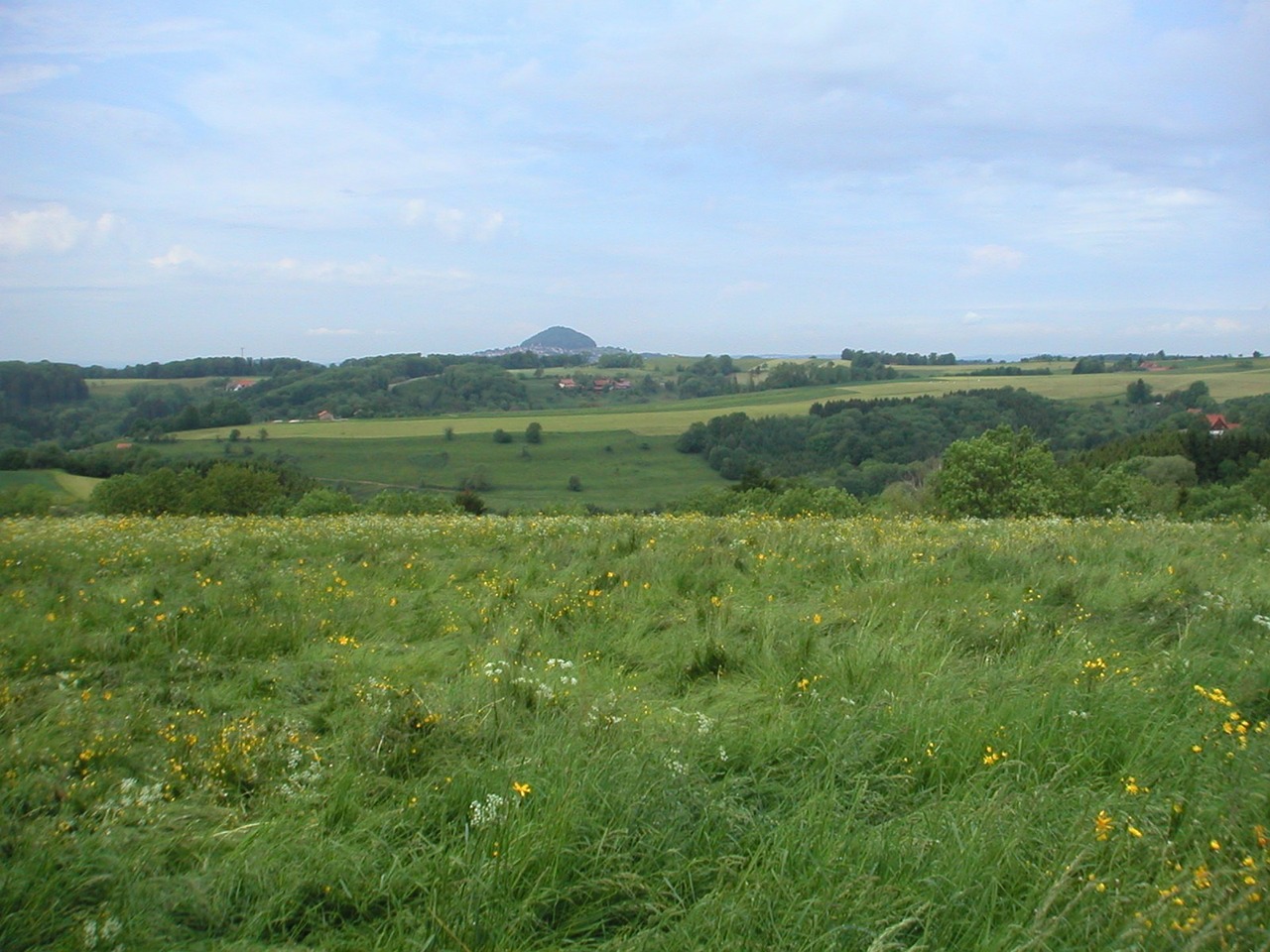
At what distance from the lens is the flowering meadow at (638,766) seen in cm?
290

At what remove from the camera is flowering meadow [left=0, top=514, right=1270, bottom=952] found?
290 cm

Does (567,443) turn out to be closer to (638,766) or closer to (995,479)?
(995,479)

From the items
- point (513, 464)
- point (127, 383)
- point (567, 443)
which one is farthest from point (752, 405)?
point (127, 383)

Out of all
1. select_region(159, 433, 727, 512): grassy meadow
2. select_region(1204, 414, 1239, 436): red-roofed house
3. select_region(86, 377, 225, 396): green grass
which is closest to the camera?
select_region(1204, 414, 1239, 436): red-roofed house

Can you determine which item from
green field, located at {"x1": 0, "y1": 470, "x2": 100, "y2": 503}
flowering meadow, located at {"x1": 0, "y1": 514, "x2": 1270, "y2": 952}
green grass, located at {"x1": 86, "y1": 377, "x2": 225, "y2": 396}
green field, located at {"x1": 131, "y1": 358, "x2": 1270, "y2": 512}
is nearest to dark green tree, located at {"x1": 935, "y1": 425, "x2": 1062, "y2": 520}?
green field, located at {"x1": 131, "y1": 358, "x2": 1270, "y2": 512}

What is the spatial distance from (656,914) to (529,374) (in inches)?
5151

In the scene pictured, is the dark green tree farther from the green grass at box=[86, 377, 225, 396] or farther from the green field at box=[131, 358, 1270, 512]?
the green grass at box=[86, 377, 225, 396]

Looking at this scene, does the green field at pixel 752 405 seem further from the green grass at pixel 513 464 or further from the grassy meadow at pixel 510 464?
the green grass at pixel 513 464

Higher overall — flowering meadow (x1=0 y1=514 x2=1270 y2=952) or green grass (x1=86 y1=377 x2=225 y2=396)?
green grass (x1=86 y1=377 x2=225 y2=396)

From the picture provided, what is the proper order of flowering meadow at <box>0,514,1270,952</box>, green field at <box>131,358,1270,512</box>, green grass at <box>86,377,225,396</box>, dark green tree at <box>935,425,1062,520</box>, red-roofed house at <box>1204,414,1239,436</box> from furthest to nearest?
green grass at <box>86,377,225,396</box> < green field at <box>131,358,1270,512</box> < red-roofed house at <box>1204,414,1239,436</box> < dark green tree at <box>935,425,1062,520</box> < flowering meadow at <box>0,514,1270,952</box>

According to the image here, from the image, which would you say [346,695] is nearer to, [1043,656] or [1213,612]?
[1043,656]

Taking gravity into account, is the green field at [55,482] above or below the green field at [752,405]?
below

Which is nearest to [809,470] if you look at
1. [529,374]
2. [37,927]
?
[529,374]

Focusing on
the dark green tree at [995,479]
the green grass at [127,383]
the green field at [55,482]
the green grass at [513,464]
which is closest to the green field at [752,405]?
the green grass at [513,464]
